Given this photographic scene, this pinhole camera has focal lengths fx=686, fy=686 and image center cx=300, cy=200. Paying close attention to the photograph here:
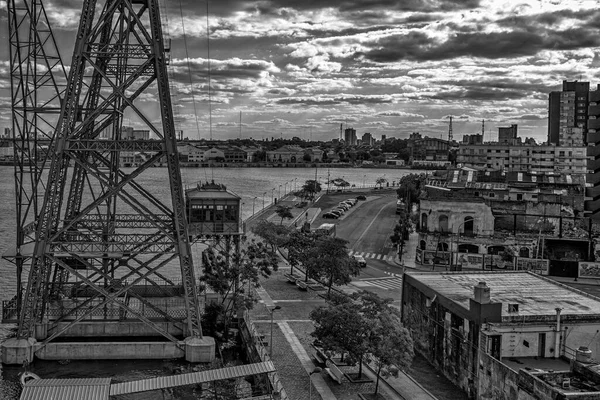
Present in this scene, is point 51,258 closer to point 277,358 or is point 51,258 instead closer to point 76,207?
point 76,207

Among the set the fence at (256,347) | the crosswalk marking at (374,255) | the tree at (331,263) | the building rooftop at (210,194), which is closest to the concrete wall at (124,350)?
the fence at (256,347)

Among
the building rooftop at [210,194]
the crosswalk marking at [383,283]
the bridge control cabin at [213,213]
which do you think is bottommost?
the crosswalk marking at [383,283]

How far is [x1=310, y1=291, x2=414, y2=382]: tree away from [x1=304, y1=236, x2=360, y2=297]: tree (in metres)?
16.8

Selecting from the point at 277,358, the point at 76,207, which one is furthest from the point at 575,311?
the point at 76,207

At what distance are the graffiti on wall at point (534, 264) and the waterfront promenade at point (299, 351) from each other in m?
19.8

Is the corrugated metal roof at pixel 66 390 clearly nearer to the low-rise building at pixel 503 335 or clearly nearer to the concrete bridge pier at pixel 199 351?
the concrete bridge pier at pixel 199 351

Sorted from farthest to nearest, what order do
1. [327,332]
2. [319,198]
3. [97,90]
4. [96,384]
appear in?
[319,198]
[97,90]
[327,332]
[96,384]

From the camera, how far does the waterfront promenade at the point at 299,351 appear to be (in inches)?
1180

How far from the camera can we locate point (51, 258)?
107 ft

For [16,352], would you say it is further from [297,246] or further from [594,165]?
[594,165]

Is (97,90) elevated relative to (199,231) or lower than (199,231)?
elevated

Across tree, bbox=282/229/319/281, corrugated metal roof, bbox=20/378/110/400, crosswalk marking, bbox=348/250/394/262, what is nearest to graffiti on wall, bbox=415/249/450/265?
crosswalk marking, bbox=348/250/394/262

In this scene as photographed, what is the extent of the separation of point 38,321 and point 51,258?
410 centimetres

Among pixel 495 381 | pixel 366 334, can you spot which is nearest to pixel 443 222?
pixel 366 334
